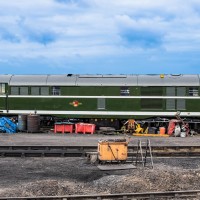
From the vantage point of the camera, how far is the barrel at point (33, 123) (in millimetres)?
28969

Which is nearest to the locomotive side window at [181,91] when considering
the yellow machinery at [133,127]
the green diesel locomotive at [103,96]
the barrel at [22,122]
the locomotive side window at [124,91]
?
the green diesel locomotive at [103,96]

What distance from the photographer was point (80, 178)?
45.0 ft

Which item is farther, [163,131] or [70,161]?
[163,131]

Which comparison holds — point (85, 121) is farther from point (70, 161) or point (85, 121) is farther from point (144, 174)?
point (144, 174)

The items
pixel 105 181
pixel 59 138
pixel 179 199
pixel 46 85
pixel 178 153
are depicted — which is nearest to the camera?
pixel 179 199

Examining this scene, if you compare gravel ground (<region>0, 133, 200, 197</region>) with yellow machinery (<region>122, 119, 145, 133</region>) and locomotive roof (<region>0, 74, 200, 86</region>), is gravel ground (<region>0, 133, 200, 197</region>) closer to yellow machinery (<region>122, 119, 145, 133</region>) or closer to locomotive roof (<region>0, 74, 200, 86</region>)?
yellow machinery (<region>122, 119, 145, 133</region>)

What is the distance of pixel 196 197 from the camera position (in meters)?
11.1

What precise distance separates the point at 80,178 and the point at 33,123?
15966mm

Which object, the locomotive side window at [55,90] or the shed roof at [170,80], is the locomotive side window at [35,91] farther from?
the shed roof at [170,80]

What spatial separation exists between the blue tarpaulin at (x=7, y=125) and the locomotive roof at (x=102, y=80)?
126 inches

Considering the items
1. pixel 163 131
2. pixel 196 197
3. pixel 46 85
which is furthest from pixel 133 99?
pixel 196 197

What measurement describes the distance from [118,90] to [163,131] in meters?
4.58

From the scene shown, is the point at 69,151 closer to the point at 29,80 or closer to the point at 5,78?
the point at 29,80

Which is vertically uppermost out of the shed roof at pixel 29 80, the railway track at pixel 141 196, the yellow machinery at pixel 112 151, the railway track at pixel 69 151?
the shed roof at pixel 29 80
